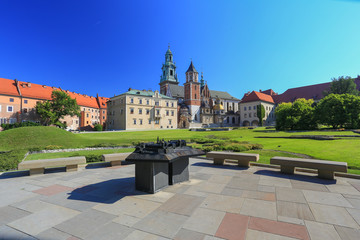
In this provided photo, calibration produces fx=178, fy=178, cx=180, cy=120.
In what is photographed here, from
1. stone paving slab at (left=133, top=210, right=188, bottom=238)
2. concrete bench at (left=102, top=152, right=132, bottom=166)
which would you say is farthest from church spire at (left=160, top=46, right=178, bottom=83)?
stone paving slab at (left=133, top=210, right=188, bottom=238)

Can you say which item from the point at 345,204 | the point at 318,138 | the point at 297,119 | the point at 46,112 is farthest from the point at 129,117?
the point at 345,204

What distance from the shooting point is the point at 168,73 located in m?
80.5

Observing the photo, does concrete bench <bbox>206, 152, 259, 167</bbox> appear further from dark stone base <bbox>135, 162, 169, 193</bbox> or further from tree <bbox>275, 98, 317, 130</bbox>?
tree <bbox>275, 98, 317, 130</bbox>

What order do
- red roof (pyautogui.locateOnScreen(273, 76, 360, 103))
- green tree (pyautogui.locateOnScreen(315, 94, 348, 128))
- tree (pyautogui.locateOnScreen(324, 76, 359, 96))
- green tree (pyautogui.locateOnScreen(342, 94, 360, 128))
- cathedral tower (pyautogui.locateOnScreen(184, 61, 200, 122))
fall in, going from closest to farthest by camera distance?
green tree (pyautogui.locateOnScreen(342, 94, 360, 128)), green tree (pyautogui.locateOnScreen(315, 94, 348, 128)), tree (pyautogui.locateOnScreen(324, 76, 359, 96)), red roof (pyautogui.locateOnScreen(273, 76, 360, 103)), cathedral tower (pyautogui.locateOnScreen(184, 61, 200, 122))

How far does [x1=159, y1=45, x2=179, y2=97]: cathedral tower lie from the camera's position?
7884 cm

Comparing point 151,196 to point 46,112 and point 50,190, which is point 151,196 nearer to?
point 50,190

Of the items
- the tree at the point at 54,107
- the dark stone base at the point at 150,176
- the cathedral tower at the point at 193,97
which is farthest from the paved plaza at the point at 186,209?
the cathedral tower at the point at 193,97

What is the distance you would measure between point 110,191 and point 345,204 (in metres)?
6.15

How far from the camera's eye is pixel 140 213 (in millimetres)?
3939

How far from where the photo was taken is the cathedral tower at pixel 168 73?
259ft

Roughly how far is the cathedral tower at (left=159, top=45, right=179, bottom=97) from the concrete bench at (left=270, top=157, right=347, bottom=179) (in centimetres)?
7195

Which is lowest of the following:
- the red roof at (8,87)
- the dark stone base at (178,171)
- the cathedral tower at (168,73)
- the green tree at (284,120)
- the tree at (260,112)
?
the dark stone base at (178,171)

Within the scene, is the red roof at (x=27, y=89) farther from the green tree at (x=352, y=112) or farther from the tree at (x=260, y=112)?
the green tree at (x=352, y=112)

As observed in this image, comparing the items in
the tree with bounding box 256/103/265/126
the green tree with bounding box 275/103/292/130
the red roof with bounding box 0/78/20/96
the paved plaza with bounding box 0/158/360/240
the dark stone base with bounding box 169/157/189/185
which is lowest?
the paved plaza with bounding box 0/158/360/240
